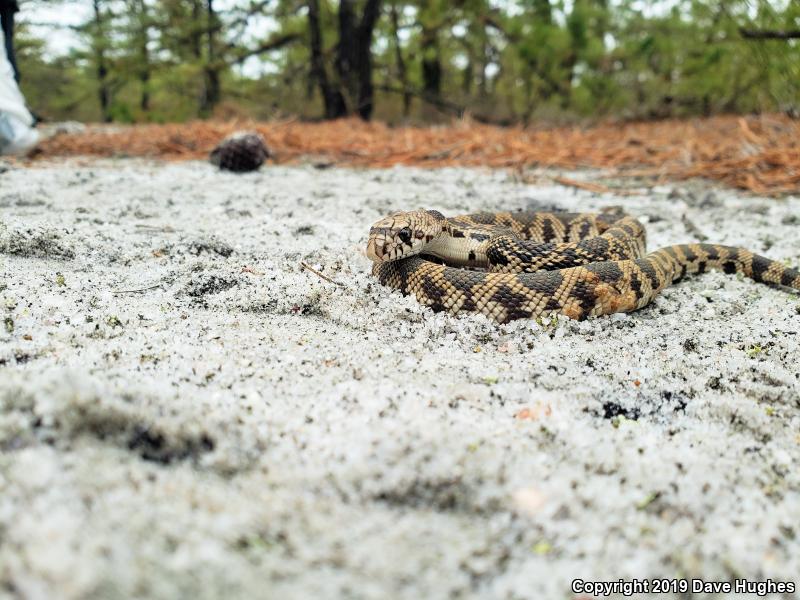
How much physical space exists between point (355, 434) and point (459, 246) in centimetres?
164

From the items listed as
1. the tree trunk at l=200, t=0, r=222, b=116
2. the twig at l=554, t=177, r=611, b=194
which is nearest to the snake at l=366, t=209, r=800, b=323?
the twig at l=554, t=177, r=611, b=194

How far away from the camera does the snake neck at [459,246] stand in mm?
2857

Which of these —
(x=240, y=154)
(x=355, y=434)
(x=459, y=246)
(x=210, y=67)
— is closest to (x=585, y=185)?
(x=459, y=246)

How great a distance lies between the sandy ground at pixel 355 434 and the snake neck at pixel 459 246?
1.41 ft

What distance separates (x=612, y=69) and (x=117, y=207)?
933cm

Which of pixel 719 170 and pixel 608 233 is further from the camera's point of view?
pixel 719 170

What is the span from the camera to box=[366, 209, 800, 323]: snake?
2.45 m

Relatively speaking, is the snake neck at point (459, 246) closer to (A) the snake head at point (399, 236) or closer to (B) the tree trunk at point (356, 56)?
(A) the snake head at point (399, 236)

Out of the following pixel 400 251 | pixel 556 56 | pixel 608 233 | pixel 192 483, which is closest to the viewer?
pixel 192 483

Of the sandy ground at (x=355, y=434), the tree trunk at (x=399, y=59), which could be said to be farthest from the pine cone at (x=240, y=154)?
the tree trunk at (x=399, y=59)

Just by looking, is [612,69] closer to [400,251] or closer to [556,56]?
[556,56]

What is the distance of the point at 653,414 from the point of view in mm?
1758

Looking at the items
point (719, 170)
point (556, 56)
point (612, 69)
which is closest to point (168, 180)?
point (719, 170)

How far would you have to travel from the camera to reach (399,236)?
2.58 metres
